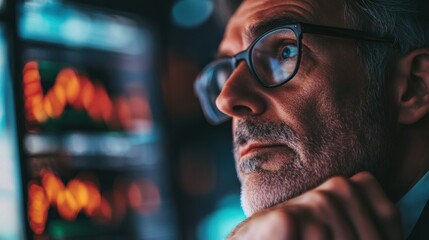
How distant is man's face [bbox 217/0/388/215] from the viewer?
1047 millimetres

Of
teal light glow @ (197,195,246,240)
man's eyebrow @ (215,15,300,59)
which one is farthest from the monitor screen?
man's eyebrow @ (215,15,300,59)

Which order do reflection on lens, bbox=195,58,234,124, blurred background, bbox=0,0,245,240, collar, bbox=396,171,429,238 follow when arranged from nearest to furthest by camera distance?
collar, bbox=396,171,429,238
reflection on lens, bbox=195,58,234,124
blurred background, bbox=0,0,245,240

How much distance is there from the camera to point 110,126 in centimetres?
245

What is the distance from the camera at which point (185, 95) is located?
290 centimetres

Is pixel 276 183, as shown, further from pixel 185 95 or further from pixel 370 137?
pixel 185 95

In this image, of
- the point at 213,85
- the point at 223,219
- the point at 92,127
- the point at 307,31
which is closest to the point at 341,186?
the point at 307,31

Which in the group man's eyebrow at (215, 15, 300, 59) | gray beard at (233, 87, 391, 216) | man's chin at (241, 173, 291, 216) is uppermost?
man's eyebrow at (215, 15, 300, 59)

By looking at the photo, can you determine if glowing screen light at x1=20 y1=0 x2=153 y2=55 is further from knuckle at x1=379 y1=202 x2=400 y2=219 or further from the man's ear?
knuckle at x1=379 y1=202 x2=400 y2=219

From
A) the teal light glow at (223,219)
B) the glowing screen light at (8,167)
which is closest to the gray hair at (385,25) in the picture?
the glowing screen light at (8,167)

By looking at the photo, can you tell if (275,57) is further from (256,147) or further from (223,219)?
(223,219)

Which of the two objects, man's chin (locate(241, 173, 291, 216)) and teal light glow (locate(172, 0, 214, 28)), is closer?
man's chin (locate(241, 173, 291, 216))

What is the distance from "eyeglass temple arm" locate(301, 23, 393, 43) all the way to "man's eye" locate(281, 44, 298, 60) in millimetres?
46

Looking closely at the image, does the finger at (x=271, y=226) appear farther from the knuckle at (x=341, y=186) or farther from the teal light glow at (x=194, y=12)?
the teal light glow at (x=194, y=12)

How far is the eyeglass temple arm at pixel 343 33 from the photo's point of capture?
1085 millimetres
